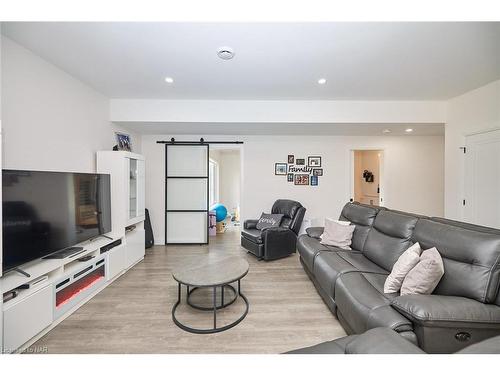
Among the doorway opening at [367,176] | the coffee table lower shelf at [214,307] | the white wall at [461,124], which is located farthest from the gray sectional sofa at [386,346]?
→ the doorway opening at [367,176]

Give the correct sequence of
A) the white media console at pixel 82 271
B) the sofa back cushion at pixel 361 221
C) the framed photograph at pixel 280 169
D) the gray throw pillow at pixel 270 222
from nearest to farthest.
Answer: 1. the white media console at pixel 82 271
2. the sofa back cushion at pixel 361 221
3. the gray throw pillow at pixel 270 222
4. the framed photograph at pixel 280 169

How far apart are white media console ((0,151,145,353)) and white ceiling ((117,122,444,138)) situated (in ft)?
2.58

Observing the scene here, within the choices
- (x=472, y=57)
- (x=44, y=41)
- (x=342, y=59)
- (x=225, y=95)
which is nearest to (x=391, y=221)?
(x=342, y=59)

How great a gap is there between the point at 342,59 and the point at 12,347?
369 cm

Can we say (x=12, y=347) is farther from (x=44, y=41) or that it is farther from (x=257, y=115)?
(x=257, y=115)

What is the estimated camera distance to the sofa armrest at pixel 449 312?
3.63ft

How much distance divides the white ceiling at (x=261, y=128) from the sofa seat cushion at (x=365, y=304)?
2.49 metres

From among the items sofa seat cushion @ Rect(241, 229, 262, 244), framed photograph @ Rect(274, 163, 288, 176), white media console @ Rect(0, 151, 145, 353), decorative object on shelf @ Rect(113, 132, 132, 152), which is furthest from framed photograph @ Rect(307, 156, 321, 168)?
decorative object on shelf @ Rect(113, 132, 132, 152)

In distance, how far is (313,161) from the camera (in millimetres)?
4383

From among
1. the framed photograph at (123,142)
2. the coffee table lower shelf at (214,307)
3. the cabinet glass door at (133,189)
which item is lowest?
the coffee table lower shelf at (214,307)

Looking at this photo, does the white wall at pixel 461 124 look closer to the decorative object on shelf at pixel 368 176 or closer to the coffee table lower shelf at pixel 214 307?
the decorative object on shelf at pixel 368 176

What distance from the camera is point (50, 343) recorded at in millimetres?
1615

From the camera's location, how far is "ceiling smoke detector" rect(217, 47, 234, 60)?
193 cm
